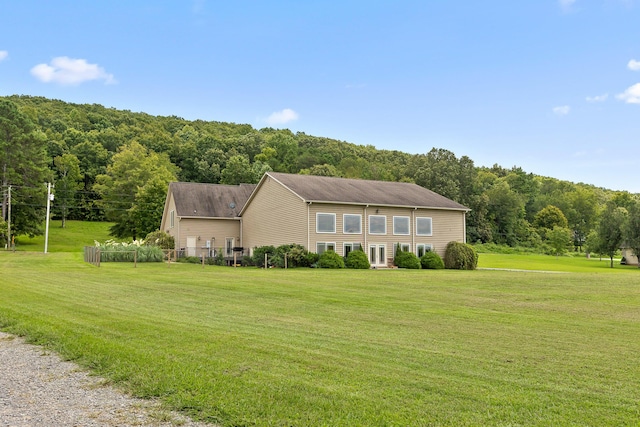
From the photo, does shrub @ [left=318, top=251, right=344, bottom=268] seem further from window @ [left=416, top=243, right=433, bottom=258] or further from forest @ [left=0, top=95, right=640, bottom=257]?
forest @ [left=0, top=95, right=640, bottom=257]

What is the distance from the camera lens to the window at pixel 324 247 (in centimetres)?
3020

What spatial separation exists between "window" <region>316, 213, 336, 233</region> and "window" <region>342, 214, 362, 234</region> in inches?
27.9

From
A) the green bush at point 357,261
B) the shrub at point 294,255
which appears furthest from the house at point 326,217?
the green bush at point 357,261

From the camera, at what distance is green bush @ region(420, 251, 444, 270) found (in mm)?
32000

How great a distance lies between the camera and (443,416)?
4457mm

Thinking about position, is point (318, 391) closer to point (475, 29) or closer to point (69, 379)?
point (69, 379)

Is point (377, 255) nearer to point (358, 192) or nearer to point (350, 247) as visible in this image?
point (350, 247)

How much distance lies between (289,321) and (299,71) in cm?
3072

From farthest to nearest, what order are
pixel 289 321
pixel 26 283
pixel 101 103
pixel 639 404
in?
pixel 101 103 < pixel 26 283 < pixel 289 321 < pixel 639 404

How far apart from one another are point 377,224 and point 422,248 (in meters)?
3.78

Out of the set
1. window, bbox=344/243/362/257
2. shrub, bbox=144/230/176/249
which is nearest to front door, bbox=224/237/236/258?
shrub, bbox=144/230/176/249

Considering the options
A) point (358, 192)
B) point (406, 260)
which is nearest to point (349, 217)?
point (358, 192)

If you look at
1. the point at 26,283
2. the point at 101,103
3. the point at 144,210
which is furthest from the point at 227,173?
the point at 26,283

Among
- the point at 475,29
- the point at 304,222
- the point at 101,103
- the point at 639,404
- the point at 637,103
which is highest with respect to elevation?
the point at 101,103
